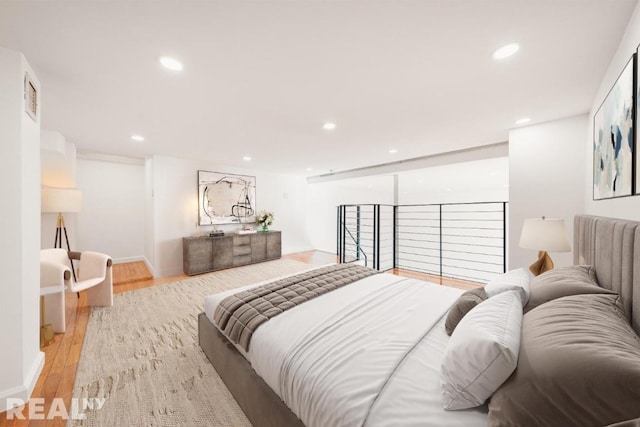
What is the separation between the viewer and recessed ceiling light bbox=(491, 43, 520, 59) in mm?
1503

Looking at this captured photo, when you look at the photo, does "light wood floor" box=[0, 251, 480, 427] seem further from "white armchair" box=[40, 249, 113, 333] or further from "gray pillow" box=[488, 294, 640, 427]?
"gray pillow" box=[488, 294, 640, 427]

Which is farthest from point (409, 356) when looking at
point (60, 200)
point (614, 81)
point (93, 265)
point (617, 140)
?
point (60, 200)

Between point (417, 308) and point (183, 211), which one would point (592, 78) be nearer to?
point (417, 308)

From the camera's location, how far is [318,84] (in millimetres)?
1967

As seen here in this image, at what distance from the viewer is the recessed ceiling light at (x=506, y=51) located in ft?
4.93

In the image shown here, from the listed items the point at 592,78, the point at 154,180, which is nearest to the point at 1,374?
Result: the point at 154,180

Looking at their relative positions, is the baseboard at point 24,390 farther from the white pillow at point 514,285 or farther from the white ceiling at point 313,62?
the white pillow at point 514,285

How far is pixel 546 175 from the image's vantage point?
278 cm

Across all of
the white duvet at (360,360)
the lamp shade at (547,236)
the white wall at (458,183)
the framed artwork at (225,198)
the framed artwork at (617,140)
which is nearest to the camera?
the white duvet at (360,360)

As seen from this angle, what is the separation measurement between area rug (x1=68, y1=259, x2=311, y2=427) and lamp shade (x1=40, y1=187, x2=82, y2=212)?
158cm

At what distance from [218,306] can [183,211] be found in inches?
139

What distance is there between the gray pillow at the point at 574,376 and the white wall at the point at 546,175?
2409mm

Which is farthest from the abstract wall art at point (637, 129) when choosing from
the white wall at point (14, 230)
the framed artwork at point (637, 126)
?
the white wall at point (14, 230)

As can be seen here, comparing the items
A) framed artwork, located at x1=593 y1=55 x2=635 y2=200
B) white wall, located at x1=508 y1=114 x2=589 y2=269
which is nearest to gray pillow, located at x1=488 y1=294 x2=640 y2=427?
framed artwork, located at x1=593 y1=55 x2=635 y2=200
